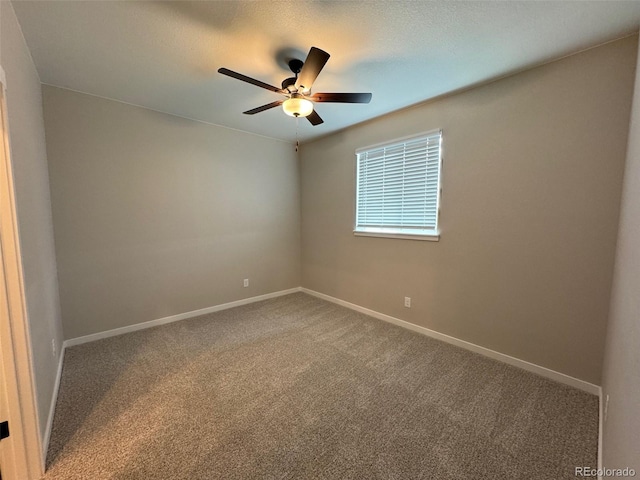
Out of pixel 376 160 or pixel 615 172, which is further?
pixel 376 160

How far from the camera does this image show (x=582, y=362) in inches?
76.9

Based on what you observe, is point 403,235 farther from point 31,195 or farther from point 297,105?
point 31,195

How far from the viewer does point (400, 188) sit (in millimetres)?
3043

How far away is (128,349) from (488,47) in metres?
4.07

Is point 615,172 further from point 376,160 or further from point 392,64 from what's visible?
point 376,160

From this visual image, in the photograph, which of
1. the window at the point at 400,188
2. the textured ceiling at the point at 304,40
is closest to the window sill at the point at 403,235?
the window at the point at 400,188

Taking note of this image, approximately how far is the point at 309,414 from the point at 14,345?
1.63m

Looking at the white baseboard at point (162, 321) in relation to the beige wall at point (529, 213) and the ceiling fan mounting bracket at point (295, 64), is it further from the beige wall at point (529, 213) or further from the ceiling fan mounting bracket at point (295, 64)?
the ceiling fan mounting bracket at point (295, 64)

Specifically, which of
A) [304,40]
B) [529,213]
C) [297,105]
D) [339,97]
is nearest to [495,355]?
[529,213]

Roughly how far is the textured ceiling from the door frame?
0.82 meters

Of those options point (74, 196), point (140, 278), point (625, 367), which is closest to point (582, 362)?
point (625, 367)

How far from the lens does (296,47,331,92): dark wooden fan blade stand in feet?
4.89

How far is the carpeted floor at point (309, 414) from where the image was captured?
4.46 ft

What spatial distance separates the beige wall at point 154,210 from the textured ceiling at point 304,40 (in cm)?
51
